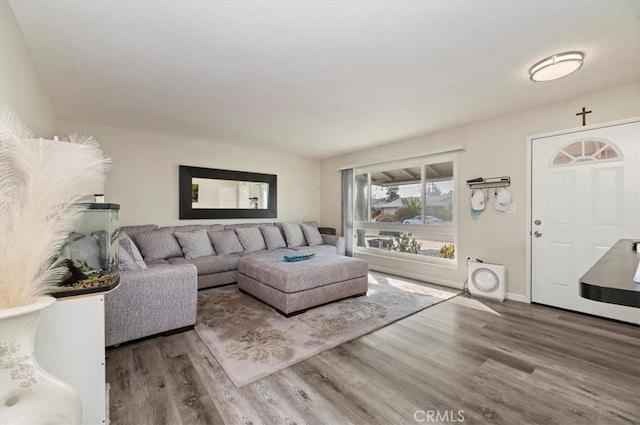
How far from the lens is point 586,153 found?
2941mm

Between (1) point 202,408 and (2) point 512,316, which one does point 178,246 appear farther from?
(2) point 512,316

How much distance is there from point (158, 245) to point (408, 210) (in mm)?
3874

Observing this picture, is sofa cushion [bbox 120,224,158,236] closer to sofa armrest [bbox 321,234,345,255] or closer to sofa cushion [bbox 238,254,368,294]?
sofa cushion [bbox 238,254,368,294]

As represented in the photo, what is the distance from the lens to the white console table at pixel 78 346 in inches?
45.6

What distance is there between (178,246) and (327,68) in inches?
126

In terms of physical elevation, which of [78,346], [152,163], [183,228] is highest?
[152,163]

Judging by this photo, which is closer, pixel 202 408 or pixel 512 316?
pixel 202 408

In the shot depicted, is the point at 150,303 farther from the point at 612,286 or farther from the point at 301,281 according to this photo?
the point at 612,286

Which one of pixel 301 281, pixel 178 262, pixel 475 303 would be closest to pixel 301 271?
pixel 301 281

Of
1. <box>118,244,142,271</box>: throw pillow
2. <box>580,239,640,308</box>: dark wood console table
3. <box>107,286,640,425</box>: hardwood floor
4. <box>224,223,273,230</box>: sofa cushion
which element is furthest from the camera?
<box>224,223,273,230</box>: sofa cushion

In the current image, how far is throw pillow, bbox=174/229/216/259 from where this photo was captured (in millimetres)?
3957

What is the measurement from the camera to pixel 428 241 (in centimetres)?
440

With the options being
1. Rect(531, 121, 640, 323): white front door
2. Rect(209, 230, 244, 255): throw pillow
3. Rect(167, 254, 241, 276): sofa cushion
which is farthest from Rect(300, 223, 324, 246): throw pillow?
Rect(531, 121, 640, 323): white front door

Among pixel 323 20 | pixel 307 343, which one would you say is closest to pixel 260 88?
pixel 323 20
